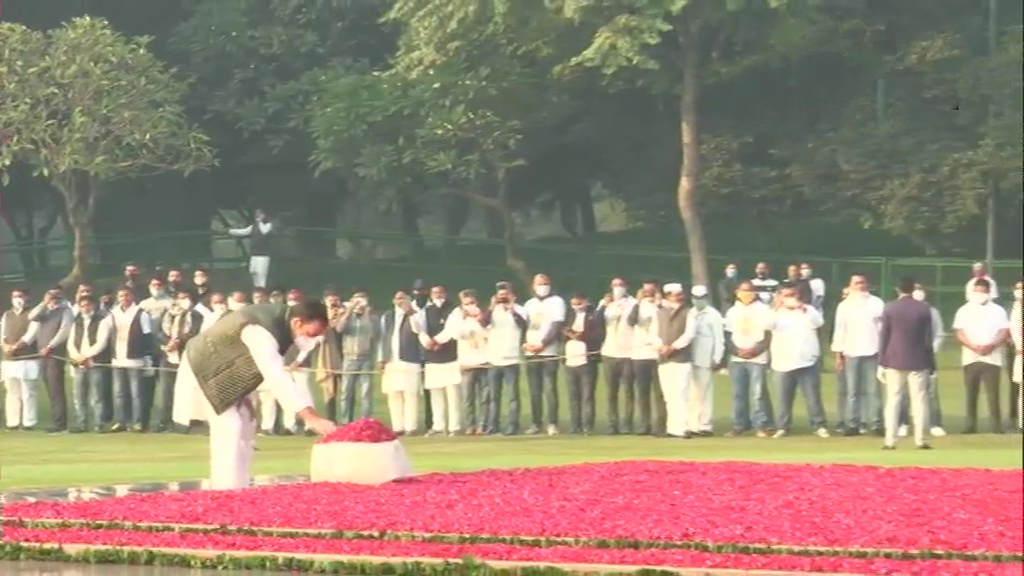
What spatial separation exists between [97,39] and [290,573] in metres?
13.4

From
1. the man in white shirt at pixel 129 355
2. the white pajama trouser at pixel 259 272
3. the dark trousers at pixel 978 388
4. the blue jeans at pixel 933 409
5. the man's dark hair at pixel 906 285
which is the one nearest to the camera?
the man's dark hair at pixel 906 285

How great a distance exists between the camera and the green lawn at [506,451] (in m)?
21.5

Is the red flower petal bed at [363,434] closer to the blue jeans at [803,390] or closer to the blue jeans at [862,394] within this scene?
the blue jeans at [803,390]

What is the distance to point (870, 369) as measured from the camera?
24.5 metres

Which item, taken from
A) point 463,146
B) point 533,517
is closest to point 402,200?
point 463,146

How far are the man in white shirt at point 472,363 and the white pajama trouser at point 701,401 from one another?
2.02 metres

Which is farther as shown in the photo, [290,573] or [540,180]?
[540,180]

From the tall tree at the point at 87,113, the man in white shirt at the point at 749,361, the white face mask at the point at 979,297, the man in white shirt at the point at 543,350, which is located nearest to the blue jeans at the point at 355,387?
the man in white shirt at the point at 543,350

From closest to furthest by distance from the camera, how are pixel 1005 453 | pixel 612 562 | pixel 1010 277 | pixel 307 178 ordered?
pixel 612 562, pixel 1005 453, pixel 1010 277, pixel 307 178

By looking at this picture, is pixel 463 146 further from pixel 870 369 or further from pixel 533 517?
pixel 533 517

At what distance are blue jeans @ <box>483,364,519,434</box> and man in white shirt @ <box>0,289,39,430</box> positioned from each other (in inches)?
186

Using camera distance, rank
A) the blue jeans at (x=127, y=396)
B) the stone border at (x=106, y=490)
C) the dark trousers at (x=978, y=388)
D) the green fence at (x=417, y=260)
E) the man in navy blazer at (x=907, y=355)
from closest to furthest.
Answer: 1. the stone border at (x=106, y=490)
2. the man in navy blazer at (x=907, y=355)
3. the dark trousers at (x=978, y=388)
4. the green fence at (x=417, y=260)
5. the blue jeans at (x=127, y=396)

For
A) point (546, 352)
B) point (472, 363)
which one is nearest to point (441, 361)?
point (472, 363)

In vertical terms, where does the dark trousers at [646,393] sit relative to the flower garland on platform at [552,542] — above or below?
above
